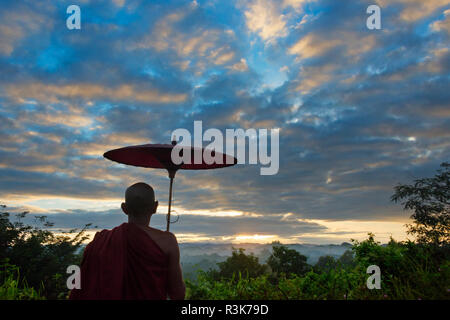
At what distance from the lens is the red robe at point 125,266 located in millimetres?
4320

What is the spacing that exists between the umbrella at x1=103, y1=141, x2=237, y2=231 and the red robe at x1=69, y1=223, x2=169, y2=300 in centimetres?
186

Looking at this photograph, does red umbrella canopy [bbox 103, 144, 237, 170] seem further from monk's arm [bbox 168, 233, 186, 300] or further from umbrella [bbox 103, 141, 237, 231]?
monk's arm [bbox 168, 233, 186, 300]

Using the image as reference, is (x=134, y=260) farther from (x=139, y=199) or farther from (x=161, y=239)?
(x=139, y=199)

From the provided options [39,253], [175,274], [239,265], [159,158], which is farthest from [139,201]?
[239,265]

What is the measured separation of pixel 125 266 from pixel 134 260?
13 centimetres

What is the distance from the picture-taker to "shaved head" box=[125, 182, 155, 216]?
14.5ft

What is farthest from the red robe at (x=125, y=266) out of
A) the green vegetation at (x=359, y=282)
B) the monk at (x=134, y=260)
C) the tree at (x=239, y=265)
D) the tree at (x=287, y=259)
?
the tree at (x=239, y=265)

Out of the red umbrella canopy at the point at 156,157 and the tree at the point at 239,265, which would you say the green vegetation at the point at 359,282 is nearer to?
the red umbrella canopy at the point at 156,157

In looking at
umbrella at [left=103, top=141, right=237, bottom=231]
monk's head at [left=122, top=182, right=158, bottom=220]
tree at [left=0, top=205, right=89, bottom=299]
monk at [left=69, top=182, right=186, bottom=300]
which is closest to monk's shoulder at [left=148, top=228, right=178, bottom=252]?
monk at [left=69, top=182, right=186, bottom=300]

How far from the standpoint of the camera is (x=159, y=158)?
6.64m
